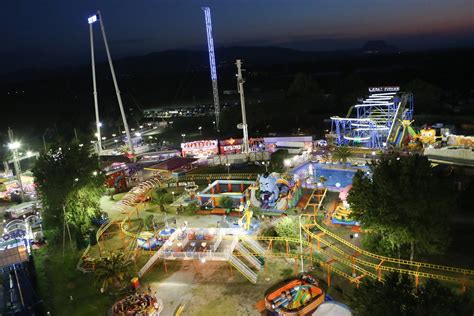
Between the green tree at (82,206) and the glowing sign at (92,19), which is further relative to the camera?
the glowing sign at (92,19)

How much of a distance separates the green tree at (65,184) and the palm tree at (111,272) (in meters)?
9.25

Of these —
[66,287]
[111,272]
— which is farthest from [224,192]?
[66,287]

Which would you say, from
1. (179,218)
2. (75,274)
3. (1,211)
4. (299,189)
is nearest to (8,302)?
(75,274)

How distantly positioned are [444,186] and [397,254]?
538cm

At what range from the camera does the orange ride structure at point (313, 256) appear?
2505 cm

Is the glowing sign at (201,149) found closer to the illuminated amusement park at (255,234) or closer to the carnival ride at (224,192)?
the illuminated amusement park at (255,234)

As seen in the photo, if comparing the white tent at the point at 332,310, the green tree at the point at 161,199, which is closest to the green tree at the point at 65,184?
the green tree at the point at 161,199

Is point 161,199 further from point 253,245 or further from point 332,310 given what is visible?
point 332,310

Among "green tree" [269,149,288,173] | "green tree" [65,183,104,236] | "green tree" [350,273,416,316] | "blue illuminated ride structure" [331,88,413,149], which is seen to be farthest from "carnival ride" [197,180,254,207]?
"green tree" [350,273,416,316]

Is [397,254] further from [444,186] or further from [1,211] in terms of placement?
[1,211]

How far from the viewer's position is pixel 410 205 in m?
24.4

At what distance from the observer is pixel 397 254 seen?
2688cm

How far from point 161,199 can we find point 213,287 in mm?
15462

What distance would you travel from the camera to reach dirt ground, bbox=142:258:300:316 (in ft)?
78.9
